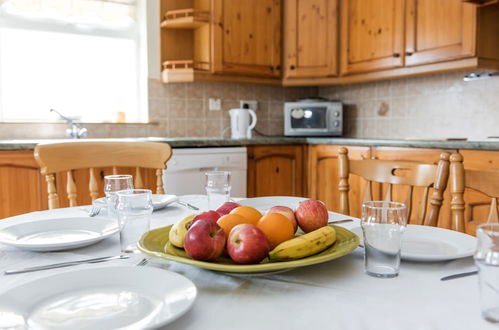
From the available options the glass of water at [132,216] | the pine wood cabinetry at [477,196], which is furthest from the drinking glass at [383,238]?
the pine wood cabinetry at [477,196]

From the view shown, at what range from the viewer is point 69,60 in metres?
3.20

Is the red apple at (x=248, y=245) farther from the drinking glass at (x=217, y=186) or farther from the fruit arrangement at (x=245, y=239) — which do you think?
the drinking glass at (x=217, y=186)

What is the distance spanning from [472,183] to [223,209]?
2.39 ft

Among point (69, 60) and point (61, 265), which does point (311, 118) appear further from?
point (61, 265)

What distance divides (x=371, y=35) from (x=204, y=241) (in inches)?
111

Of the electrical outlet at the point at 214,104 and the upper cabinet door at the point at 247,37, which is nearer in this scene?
the upper cabinet door at the point at 247,37

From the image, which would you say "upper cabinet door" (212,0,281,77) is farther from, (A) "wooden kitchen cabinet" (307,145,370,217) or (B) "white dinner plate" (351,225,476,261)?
(B) "white dinner plate" (351,225,476,261)

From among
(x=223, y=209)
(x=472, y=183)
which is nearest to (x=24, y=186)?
(x=223, y=209)

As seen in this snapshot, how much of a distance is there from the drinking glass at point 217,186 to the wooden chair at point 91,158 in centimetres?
55

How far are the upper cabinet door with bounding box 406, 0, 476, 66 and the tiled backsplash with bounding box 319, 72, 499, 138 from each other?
306 millimetres

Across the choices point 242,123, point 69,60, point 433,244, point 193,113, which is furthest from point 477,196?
point 69,60

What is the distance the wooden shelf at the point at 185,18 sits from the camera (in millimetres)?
3154

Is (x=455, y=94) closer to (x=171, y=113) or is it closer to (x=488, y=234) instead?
(x=171, y=113)

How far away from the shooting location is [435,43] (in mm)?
2729
